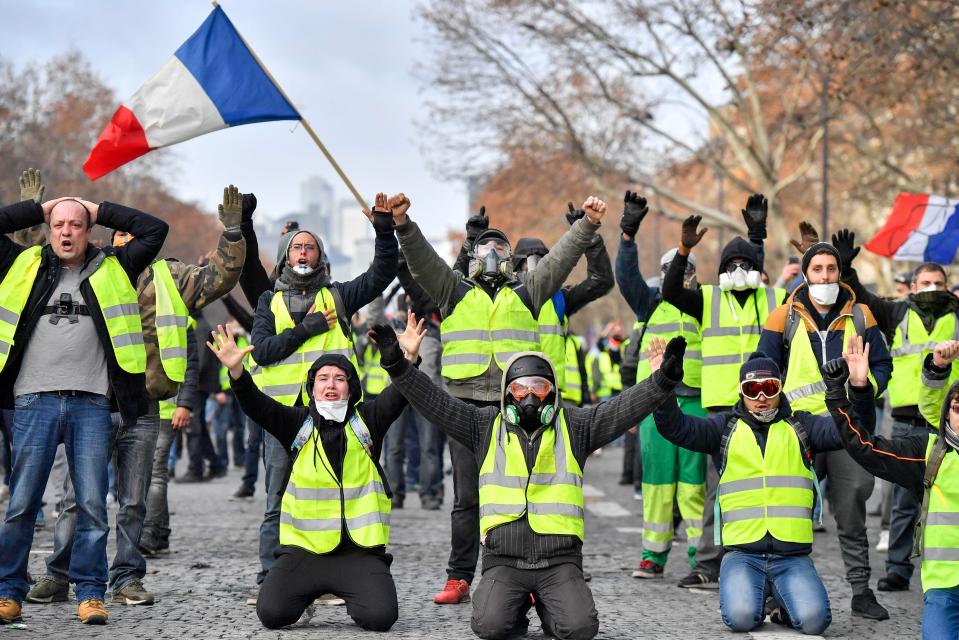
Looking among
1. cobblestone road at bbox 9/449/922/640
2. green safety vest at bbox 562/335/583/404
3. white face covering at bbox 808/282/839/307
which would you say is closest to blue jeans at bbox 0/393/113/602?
cobblestone road at bbox 9/449/922/640

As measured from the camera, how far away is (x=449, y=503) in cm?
1552

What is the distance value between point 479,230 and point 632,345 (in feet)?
10.4

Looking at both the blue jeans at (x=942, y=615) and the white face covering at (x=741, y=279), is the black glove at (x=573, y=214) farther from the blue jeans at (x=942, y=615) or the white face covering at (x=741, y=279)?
the blue jeans at (x=942, y=615)

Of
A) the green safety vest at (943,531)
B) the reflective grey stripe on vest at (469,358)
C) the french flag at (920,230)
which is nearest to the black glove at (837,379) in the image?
the green safety vest at (943,531)

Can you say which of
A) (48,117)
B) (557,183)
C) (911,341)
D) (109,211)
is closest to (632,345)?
(911,341)

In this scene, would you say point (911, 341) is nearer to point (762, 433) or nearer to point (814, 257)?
point (814, 257)

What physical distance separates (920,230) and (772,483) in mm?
9114

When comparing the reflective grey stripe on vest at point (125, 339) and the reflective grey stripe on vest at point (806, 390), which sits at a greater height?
the reflective grey stripe on vest at point (125, 339)

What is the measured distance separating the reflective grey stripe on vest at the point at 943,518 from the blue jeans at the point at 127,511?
4.49m

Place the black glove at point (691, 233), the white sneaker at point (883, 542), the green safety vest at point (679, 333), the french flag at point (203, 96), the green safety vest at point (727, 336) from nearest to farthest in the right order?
1. the black glove at point (691, 233)
2. the green safety vest at point (727, 336)
3. the green safety vest at point (679, 333)
4. the french flag at point (203, 96)
5. the white sneaker at point (883, 542)

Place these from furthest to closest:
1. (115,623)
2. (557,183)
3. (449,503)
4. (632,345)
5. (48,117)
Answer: (48,117), (557,183), (449,503), (632,345), (115,623)

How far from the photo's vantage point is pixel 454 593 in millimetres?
8648

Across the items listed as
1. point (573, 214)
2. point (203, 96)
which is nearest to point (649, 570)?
point (573, 214)

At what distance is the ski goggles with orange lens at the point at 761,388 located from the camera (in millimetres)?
8148
